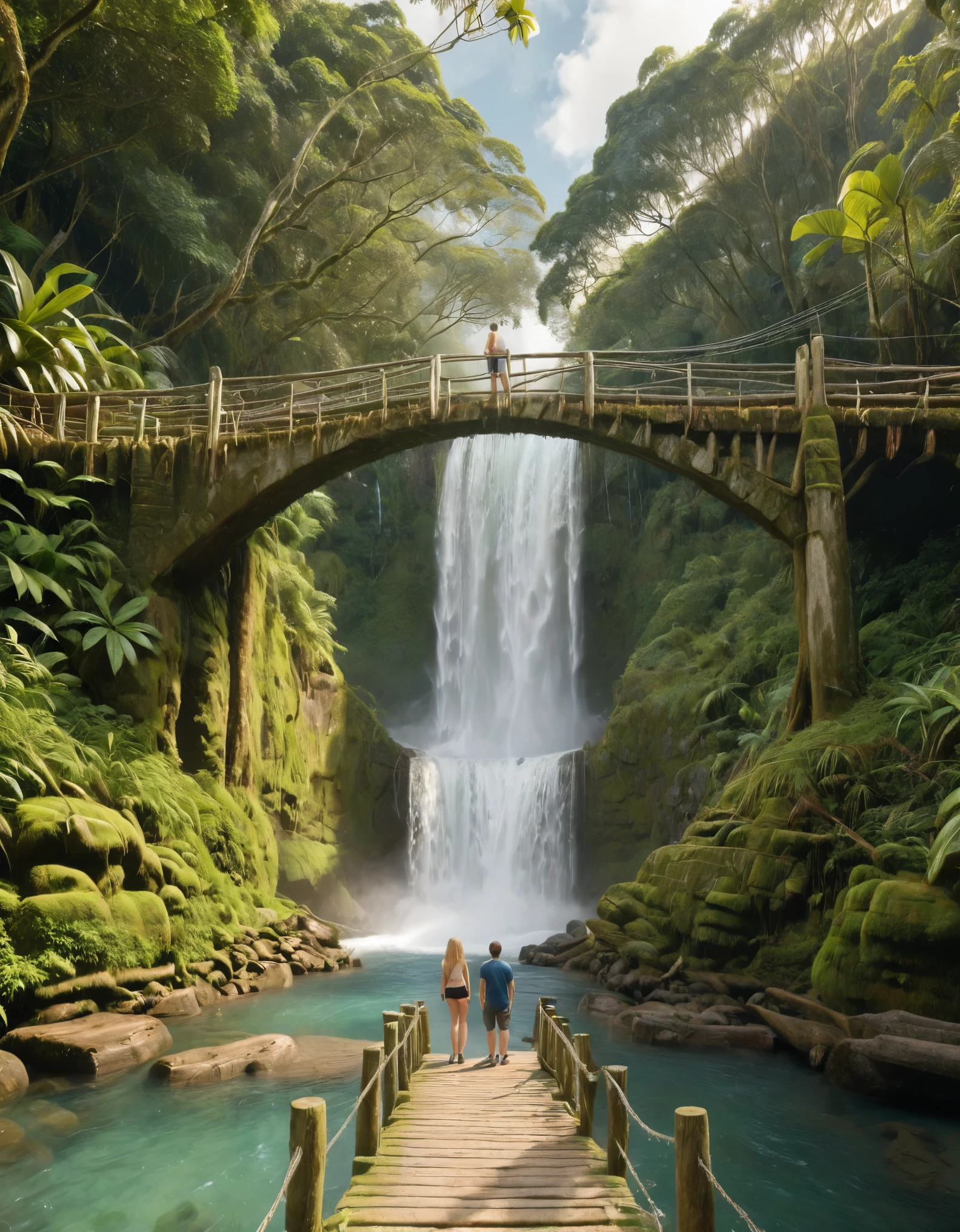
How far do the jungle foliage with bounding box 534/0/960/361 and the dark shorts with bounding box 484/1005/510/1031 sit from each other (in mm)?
19063

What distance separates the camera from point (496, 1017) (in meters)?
8.76

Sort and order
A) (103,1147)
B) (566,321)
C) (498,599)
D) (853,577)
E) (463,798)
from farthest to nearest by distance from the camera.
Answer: (566,321), (498,599), (463,798), (853,577), (103,1147)

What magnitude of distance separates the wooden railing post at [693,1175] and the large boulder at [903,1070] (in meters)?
5.31

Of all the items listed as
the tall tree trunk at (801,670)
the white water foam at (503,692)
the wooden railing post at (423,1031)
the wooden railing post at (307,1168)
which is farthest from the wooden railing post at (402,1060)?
the white water foam at (503,692)

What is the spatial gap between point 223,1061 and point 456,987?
8.84ft

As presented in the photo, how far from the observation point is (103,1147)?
7590 mm

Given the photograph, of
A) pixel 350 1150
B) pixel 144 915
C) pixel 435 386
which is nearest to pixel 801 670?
pixel 435 386

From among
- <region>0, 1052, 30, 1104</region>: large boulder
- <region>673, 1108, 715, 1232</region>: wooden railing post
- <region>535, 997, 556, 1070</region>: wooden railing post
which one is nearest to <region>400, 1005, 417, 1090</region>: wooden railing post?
<region>535, 997, 556, 1070</region>: wooden railing post

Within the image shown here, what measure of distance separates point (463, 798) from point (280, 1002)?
510 inches

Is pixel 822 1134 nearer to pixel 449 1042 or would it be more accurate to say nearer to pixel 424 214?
pixel 449 1042

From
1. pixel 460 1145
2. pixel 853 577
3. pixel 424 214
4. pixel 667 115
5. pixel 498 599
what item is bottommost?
pixel 460 1145

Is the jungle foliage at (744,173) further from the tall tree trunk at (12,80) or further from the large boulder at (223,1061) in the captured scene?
the large boulder at (223,1061)

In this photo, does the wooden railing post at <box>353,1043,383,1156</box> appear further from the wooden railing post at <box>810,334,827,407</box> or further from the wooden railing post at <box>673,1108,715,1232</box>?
the wooden railing post at <box>810,334,827,407</box>

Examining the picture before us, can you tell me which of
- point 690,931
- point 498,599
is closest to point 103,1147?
point 690,931
